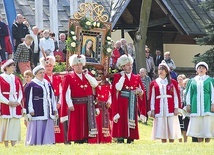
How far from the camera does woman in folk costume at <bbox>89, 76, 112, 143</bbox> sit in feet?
63.7

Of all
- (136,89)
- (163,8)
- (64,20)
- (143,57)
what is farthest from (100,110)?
(64,20)

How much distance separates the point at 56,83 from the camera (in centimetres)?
1934

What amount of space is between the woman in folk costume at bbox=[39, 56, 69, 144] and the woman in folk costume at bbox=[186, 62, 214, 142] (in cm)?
280

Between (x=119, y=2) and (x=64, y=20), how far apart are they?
240cm

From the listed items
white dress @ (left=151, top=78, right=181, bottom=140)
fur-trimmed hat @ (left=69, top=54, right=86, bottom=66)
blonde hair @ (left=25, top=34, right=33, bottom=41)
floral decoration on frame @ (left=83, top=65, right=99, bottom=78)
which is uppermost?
blonde hair @ (left=25, top=34, right=33, bottom=41)

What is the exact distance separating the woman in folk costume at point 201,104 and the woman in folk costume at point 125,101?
1.34 m

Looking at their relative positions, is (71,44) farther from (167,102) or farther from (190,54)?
(190,54)

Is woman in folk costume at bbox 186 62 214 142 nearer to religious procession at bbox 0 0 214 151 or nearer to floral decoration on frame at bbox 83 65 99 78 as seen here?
religious procession at bbox 0 0 214 151

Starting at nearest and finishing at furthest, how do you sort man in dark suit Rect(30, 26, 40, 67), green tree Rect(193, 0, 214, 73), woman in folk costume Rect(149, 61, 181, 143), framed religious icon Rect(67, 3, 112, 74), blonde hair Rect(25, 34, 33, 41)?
1. framed religious icon Rect(67, 3, 112, 74)
2. woman in folk costume Rect(149, 61, 181, 143)
3. blonde hair Rect(25, 34, 33, 41)
4. man in dark suit Rect(30, 26, 40, 67)
5. green tree Rect(193, 0, 214, 73)

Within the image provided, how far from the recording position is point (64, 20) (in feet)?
120

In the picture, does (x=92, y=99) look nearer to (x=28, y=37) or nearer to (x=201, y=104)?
(x=201, y=104)

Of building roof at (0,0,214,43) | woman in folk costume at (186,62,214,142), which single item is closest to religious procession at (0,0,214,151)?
woman in folk costume at (186,62,214,142)

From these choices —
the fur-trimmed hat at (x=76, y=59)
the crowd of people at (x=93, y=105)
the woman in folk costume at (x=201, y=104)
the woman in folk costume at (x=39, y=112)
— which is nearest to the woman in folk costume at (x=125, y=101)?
the crowd of people at (x=93, y=105)

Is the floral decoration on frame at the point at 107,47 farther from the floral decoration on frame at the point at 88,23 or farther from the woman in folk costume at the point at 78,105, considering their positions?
the woman in folk costume at the point at 78,105
